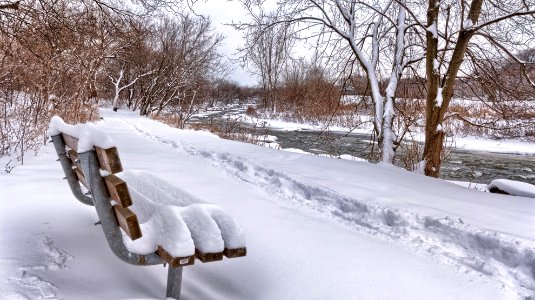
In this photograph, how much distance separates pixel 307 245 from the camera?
9.46 ft

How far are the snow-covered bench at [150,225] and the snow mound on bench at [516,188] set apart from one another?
474 cm

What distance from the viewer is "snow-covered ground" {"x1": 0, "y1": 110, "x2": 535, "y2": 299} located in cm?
227

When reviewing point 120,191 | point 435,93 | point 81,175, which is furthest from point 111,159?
point 435,93

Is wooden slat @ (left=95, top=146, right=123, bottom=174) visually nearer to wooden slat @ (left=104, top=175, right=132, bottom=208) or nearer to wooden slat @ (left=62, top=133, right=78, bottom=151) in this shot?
wooden slat @ (left=104, top=175, right=132, bottom=208)

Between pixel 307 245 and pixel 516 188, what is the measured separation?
403 cm

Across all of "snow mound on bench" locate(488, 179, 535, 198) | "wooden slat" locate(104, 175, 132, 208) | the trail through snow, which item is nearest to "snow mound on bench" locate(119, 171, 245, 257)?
"wooden slat" locate(104, 175, 132, 208)

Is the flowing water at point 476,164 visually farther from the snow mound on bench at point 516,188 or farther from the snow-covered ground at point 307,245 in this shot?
the snow-covered ground at point 307,245

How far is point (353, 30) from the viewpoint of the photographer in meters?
8.41

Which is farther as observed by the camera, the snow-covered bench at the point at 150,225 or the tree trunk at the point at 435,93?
the tree trunk at the point at 435,93

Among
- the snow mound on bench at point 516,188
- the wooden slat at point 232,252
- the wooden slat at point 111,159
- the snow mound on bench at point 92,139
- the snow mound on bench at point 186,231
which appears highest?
the snow mound on bench at point 92,139

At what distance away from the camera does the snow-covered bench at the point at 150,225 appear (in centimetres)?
174

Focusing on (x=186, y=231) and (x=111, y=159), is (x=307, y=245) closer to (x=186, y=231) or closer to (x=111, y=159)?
(x=186, y=231)

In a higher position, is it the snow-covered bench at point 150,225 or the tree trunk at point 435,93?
the tree trunk at point 435,93

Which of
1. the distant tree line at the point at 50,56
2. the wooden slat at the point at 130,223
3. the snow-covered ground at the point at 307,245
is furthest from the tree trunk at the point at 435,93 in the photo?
the wooden slat at the point at 130,223
